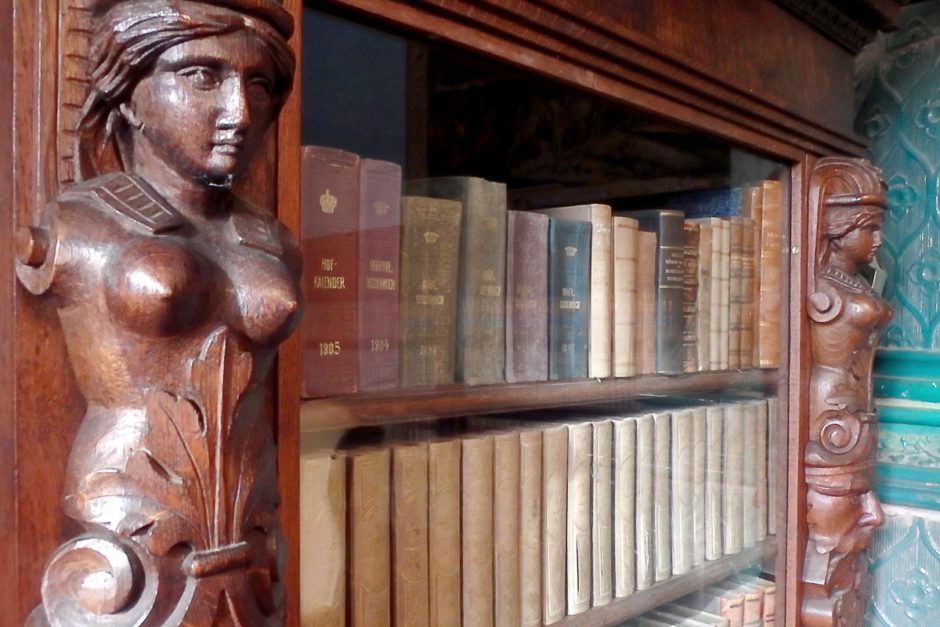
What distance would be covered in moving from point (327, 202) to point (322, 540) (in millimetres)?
270

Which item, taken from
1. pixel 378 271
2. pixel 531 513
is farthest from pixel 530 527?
pixel 378 271

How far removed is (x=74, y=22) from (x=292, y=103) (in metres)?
0.15

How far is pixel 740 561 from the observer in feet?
3.98

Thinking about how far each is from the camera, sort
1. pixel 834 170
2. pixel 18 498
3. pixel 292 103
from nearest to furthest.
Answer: pixel 18 498, pixel 292 103, pixel 834 170

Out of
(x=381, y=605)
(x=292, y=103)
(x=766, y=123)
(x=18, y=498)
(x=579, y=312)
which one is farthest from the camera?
(x=766, y=123)

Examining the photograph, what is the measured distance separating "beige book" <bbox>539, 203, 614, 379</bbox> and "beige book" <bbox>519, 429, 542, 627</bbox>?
130 millimetres

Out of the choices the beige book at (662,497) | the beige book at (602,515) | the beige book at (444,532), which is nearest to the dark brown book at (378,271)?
the beige book at (444,532)

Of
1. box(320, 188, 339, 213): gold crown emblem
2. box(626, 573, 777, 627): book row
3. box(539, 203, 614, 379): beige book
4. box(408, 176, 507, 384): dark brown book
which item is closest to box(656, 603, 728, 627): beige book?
box(626, 573, 777, 627): book row

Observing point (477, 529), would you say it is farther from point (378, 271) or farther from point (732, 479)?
point (732, 479)

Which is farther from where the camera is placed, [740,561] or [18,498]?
[740,561]

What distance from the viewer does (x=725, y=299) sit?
1.17m

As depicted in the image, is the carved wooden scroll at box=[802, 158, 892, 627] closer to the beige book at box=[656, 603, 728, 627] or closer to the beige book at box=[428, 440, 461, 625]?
the beige book at box=[656, 603, 728, 627]

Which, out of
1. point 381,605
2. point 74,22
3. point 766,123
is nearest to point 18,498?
point 74,22

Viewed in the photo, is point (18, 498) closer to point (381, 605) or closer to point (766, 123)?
point (381, 605)
